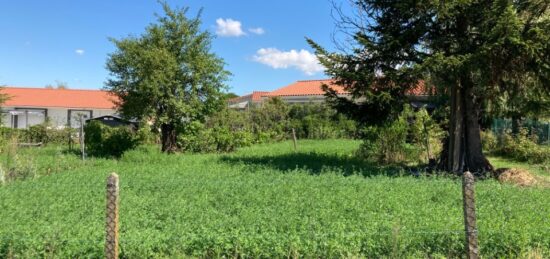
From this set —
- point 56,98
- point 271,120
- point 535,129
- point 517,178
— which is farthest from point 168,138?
point 56,98

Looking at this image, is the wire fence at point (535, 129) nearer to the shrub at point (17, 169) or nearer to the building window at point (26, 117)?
the shrub at point (17, 169)

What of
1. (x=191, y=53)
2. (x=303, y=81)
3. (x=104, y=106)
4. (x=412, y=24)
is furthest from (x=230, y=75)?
(x=104, y=106)

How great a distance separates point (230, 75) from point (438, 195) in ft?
42.8

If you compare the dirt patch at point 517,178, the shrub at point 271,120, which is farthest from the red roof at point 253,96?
the dirt patch at point 517,178

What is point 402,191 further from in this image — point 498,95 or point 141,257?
point 498,95

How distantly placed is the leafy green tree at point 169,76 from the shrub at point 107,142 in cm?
98

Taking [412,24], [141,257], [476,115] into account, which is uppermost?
[412,24]

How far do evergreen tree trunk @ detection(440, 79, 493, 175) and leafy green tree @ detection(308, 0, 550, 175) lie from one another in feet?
0.08

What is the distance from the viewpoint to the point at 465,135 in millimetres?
12734

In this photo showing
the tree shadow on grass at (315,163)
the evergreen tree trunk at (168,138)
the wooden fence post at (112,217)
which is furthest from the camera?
the evergreen tree trunk at (168,138)

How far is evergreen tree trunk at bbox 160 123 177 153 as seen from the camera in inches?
747

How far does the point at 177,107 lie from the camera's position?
58.5ft

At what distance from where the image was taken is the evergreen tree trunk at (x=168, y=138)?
62.2 feet

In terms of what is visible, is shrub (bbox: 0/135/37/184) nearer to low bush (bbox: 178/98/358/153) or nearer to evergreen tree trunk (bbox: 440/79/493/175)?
evergreen tree trunk (bbox: 440/79/493/175)
